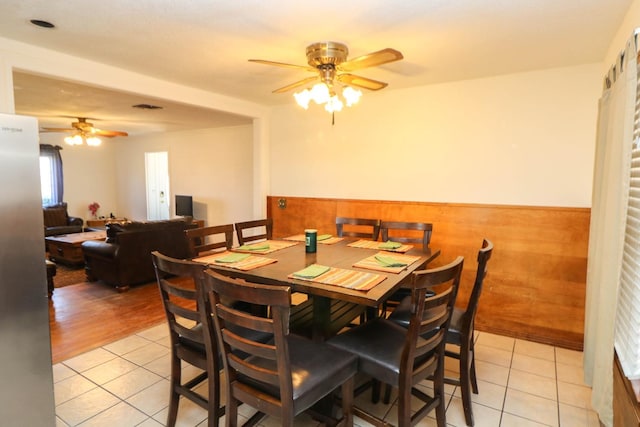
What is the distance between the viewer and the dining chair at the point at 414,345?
1472mm

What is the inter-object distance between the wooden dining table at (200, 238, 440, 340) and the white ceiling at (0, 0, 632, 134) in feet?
4.69

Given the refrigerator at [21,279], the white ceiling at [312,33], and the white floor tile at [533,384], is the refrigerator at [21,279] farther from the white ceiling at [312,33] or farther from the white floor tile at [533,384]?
the white floor tile at [533,384]

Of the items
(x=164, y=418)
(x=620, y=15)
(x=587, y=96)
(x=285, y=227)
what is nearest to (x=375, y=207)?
(x=285, y=227)

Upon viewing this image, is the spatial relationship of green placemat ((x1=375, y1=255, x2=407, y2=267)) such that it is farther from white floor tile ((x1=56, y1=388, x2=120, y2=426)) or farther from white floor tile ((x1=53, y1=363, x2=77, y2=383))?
white floor tile ((x1=53, y1=363, x2=77, y2=383))

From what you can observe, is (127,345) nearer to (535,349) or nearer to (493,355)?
(493,355)

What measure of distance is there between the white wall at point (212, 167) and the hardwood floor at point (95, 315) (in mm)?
1993

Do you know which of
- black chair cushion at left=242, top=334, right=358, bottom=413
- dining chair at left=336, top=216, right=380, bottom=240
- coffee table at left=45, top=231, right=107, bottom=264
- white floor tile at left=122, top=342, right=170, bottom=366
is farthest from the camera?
coffee table at left=45, top=231, right=107, bottom=264

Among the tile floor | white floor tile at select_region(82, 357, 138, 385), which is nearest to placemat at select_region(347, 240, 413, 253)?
the tile floor

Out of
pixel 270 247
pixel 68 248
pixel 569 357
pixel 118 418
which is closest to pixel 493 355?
pixel 569 357

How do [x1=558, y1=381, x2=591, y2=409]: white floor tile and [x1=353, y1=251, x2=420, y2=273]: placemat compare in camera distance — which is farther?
[x1=558, y1=381, x2=591, y2=409]: white floor tile

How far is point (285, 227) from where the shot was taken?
4.41m

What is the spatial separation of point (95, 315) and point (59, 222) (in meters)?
4.22

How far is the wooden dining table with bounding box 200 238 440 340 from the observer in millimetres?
1635

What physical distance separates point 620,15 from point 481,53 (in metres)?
0.78
